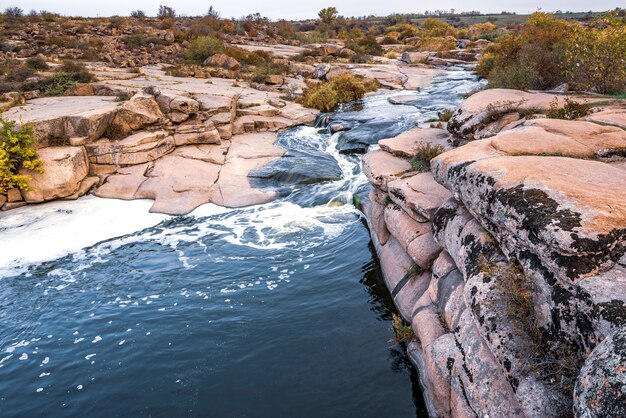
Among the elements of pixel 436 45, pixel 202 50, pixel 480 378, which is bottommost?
pixel 480 378

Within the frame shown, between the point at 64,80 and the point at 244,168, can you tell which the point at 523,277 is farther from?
the point at 64,80

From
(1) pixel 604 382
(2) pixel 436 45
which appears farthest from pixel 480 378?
(2) pixel 436 45

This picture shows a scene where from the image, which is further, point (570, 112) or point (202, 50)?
point (202, 50)

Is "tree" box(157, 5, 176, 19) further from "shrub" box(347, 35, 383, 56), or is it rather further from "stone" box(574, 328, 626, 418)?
"stone" box(574, 328, 626, 418)

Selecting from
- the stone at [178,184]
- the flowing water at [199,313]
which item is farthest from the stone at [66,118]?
the flowing water at [199,313]

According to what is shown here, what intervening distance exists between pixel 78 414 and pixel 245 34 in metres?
48.2

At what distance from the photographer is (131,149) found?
15914 millimetres

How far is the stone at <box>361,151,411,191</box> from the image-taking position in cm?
1097

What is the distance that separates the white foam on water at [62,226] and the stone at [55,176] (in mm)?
374

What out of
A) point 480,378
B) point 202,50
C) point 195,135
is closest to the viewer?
point 480,378

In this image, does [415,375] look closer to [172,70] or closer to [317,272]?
[317,272]

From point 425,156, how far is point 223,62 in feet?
81.2

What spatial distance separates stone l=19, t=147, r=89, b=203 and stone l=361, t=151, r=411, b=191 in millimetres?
10192

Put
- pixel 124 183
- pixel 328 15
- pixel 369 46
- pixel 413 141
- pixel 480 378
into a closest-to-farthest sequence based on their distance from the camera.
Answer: pixel 480 378
pixel 413 141
pixel 124 183
pixel 369 46
pixel 328 15
